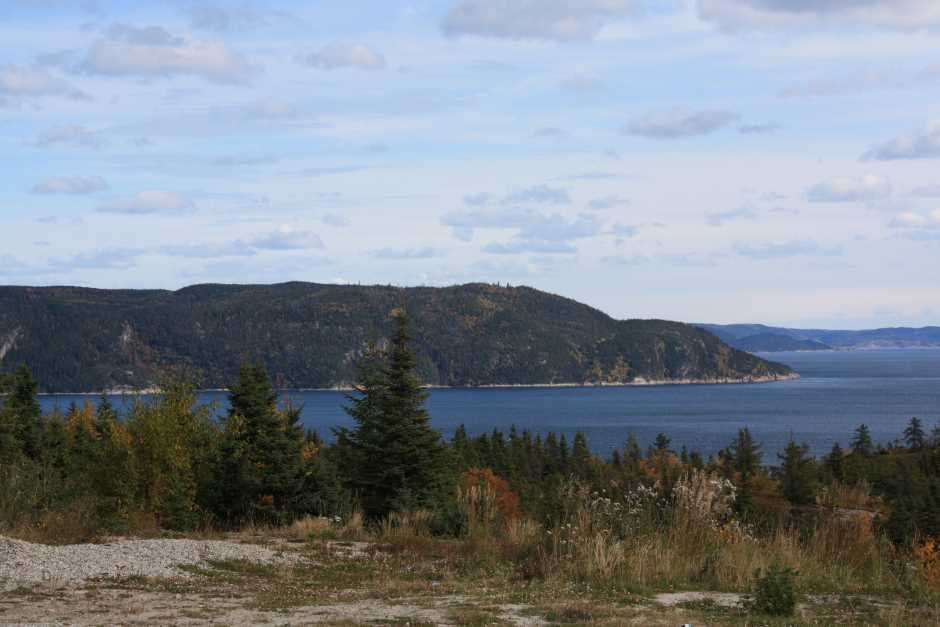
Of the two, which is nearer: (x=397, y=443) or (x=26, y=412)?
(x=397, y=443)

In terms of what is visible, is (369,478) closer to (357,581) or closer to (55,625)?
(357,581)

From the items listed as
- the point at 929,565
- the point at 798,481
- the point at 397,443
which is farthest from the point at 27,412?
the point at 798,481

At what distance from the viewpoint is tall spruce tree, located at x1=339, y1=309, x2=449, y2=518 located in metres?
24.2

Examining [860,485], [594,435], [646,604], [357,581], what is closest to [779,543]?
[646,604]

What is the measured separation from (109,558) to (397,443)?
13526 millimetres

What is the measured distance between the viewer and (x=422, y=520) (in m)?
14.9

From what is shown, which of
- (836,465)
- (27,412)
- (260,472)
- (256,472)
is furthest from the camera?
(836,465)

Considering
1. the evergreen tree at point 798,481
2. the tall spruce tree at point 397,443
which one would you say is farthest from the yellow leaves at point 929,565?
the evergreen tree at point 798,481

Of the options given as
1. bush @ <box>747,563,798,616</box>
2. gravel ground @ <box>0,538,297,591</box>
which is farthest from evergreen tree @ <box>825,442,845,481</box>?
bush @ <box>747,563,798,616</box>

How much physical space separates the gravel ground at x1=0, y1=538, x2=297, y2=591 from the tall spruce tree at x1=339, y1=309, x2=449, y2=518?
11141mm

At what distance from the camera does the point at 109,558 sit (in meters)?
10.9

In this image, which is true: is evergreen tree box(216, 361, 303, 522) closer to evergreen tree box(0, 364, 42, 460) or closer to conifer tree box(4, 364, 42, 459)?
evergreen tree box(0, 364, 42, 460)

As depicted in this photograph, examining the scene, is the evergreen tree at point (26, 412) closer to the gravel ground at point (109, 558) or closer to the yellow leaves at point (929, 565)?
the gravel ground at point (109, 558)

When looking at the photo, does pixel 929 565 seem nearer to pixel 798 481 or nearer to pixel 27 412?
pixel 27 412
